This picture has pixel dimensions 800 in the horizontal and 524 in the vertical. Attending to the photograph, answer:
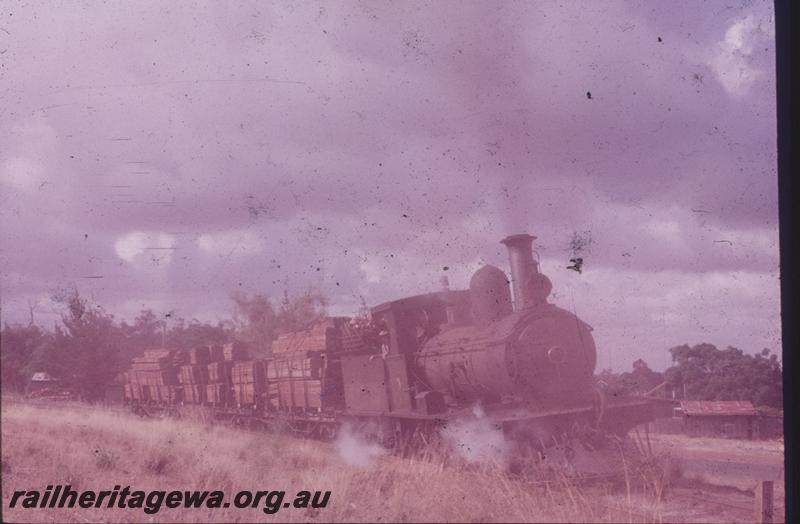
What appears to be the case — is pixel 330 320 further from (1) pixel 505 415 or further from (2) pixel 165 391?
(2) pixel 165 391

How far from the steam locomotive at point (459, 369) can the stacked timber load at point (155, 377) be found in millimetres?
7551

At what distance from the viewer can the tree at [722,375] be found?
80.2ft

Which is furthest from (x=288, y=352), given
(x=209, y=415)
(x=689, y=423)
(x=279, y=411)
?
(x=689, y=423)

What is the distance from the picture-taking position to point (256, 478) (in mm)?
8570

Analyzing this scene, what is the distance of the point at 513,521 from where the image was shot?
609 cm

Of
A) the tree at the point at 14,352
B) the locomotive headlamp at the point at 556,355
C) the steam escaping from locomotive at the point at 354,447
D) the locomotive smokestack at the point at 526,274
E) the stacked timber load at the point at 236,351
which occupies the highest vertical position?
the locomotive smokestack at the point at 526,274

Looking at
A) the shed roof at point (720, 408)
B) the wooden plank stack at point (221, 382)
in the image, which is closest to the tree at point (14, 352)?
the wooden plank stack at point (221, 382)

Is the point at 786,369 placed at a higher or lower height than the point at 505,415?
higher

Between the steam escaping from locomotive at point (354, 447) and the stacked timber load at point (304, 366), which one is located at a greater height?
the stacked timber load at point (304, 366)

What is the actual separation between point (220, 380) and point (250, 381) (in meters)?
2.56

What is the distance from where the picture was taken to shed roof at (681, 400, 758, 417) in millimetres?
22344

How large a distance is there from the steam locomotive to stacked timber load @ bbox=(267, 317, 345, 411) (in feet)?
0.09

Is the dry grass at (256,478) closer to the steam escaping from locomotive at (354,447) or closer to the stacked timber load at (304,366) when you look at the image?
the steam escaping from locomotive at (354,447)

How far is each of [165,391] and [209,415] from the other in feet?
12.2
